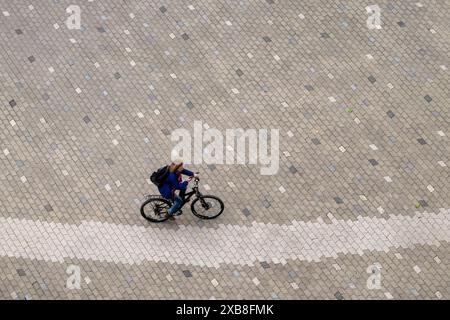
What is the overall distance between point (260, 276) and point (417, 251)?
10.4 ft

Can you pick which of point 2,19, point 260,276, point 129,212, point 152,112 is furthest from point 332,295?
point 2,19

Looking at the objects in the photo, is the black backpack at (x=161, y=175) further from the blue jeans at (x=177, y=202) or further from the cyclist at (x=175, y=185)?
the blue jeans at (x=177, y=202)

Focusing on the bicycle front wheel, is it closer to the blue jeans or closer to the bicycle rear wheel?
the blue jeans

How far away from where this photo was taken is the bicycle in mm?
13508

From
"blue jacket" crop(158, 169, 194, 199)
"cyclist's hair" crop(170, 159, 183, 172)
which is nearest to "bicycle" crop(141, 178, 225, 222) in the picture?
"blue jacket" crop(158, 169, 194, 199)

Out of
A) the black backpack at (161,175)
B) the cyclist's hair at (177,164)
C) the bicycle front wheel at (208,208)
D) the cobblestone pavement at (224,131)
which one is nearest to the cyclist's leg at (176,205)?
the bicycle front wheel at (208,208)

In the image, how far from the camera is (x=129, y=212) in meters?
14.0

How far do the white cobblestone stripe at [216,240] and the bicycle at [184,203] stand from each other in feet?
0.91

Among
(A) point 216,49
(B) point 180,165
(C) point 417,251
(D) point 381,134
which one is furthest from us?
(A) point 216,49

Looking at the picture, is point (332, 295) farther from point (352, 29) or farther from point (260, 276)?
point (352, 29)

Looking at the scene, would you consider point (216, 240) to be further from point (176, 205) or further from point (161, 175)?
point (161, 175)

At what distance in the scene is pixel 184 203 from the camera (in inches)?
533

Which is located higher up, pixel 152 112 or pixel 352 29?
pixel 352 29

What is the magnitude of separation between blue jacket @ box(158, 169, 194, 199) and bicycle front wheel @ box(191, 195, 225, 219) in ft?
2.66
